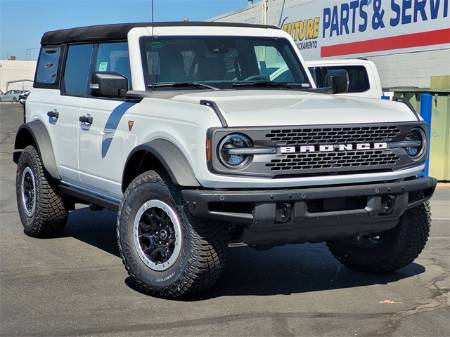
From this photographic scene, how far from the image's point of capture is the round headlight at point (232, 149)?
4.35 m

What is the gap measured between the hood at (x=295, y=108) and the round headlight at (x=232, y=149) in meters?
0.09

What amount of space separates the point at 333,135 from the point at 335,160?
17 cm

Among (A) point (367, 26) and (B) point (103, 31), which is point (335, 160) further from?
(A) point (367, 26)

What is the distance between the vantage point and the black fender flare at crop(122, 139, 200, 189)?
4465 millimetres

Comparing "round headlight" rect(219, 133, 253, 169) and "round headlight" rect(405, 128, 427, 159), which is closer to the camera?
"round headlight" rect(219, 133, 253, 169)

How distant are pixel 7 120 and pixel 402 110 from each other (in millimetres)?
28379

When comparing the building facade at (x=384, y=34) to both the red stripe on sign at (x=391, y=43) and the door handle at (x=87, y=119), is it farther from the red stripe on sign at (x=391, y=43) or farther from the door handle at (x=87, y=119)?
the door handle at (x=87, y=119)

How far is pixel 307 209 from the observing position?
176 inches

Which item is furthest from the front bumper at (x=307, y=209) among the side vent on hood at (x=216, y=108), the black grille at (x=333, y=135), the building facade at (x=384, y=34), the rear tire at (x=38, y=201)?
the building facade at (x=384, y=34)

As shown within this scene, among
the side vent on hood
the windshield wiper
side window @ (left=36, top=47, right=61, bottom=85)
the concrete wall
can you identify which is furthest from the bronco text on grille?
the concrete wall

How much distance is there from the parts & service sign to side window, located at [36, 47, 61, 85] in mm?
7595

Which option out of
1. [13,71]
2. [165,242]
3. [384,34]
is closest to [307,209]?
[165,242]

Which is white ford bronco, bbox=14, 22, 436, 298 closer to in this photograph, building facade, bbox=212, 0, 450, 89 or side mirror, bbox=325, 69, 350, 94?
side mirror, bbox=325, 69, 350, 94

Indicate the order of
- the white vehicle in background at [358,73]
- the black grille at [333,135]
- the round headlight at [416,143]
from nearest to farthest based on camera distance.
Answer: the black grille at [333,135] < the round headlight at [416,143] < the white vehicle in background at [358,73]
